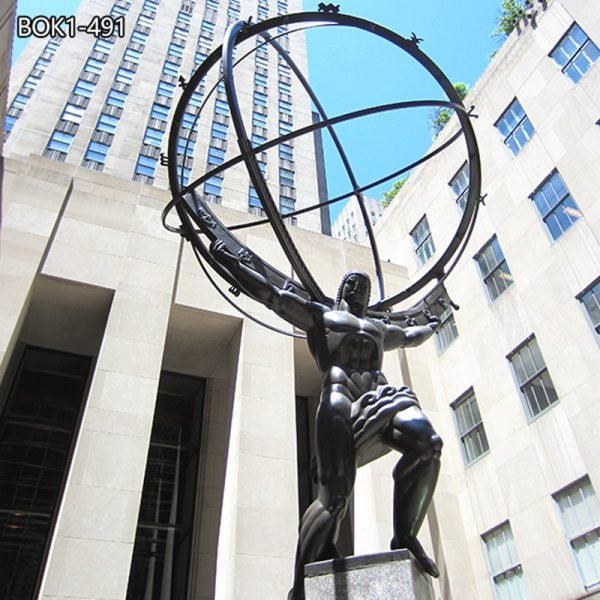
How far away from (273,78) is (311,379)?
3713cm

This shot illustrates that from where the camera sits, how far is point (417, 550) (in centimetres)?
424

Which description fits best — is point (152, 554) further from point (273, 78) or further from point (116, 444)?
point (273, 78)

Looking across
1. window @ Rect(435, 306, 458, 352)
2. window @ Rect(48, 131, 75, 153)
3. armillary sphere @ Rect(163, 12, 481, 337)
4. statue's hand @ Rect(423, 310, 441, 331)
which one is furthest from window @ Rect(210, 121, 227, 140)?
statue's hand @ Rect(423, 310, 441, 331)

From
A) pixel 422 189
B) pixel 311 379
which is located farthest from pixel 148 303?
pixel 422 189

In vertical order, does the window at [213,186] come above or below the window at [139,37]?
below

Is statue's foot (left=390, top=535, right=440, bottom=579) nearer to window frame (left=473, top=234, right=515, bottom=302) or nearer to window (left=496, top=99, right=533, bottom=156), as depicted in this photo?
window frame (left=473, top=234, right=515, bottom=302)

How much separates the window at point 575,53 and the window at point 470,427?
1056 cm

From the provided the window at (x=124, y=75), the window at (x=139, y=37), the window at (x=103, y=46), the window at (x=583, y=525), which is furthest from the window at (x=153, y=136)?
the window at (x=583, y=525)

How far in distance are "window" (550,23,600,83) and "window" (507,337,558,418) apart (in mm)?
8325

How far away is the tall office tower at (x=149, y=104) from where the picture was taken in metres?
33.7

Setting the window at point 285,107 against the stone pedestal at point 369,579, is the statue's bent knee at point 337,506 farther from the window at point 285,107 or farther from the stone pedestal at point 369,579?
the window at point 285,107

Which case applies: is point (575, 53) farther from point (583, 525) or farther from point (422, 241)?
point (583, 525)

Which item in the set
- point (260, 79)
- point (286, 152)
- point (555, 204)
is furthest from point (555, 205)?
point (260, 79)

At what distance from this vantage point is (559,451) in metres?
13.9
